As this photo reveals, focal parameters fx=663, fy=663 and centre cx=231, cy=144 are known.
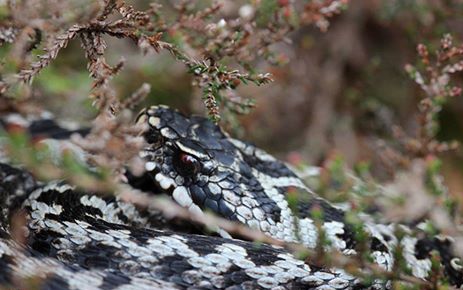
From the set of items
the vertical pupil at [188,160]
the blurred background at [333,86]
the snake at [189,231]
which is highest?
the blurred background at [333,86]

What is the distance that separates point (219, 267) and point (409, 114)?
5.05m

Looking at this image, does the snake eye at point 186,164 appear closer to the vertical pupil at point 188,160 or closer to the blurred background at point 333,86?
the vertical pupil at point 188,160

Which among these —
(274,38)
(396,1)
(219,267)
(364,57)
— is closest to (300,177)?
(274,38)

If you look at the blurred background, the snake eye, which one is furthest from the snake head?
the blurred background

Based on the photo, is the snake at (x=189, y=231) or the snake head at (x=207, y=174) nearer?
the snake at (x=189, y=231)

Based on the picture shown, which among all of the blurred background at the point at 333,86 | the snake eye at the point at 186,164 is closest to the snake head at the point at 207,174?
the snake eye at the point at 186,164

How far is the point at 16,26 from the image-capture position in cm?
404

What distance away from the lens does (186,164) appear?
465cm

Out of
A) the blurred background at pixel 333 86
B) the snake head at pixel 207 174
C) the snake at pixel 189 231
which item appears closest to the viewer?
the snake at pixel 189 231

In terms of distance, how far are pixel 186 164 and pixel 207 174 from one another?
Result: 0.16 metres

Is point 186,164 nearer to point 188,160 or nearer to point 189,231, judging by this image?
point 188,160

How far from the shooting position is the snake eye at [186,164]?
4.64 metres

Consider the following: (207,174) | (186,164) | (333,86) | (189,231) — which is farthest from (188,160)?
(333,86)

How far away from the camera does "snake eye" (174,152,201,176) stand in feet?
15.2
